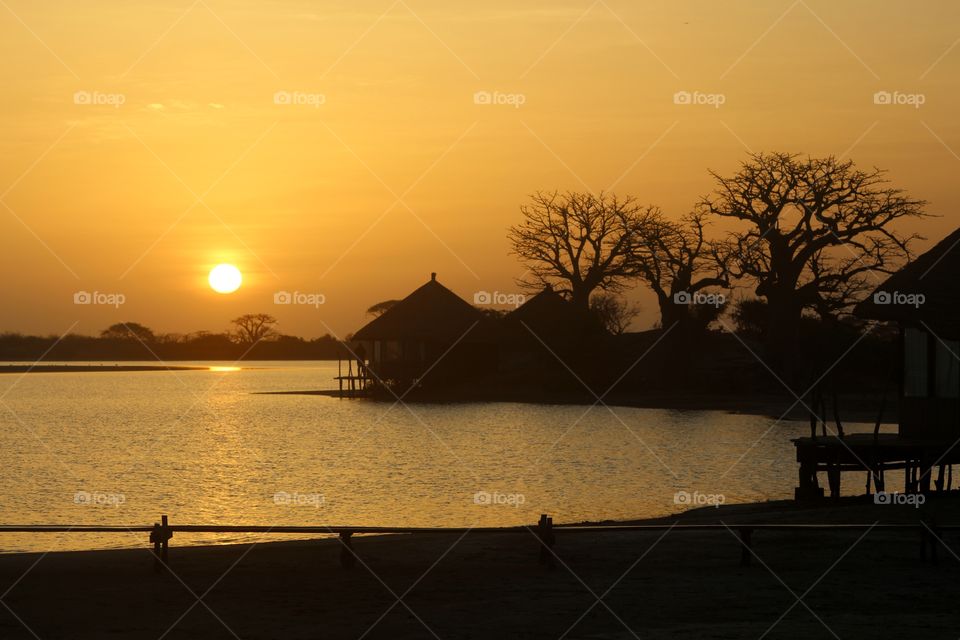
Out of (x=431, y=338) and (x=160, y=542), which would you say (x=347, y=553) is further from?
(x=431, y=338)

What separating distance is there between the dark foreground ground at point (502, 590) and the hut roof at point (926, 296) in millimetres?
6256

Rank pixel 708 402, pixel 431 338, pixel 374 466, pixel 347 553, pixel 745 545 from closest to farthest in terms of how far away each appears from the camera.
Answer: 1. pixel 745 545
2. pixel 347 553
3. pixel 374 466
4. pixel 708 402
5. pixel 431 338

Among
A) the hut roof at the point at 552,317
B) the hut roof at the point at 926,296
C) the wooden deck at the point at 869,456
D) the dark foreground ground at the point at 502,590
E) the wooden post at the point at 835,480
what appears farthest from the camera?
the hut roof at the point at 552,317

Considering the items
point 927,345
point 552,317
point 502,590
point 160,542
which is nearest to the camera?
point 502,590

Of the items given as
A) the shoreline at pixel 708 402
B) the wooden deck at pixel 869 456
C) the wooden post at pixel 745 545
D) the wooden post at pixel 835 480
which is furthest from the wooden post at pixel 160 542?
the shoreline at pixel 708 402

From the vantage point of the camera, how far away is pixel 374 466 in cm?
3644

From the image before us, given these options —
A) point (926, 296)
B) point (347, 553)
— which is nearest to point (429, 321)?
point (926, 296)

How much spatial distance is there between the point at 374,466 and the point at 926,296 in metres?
18.8

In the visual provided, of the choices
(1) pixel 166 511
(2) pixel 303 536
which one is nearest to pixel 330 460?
(1) pixel 166 511

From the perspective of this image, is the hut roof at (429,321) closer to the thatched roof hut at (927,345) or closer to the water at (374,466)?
the water at (374,466)

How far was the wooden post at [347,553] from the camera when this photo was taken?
598 inches

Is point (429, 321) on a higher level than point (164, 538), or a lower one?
higher

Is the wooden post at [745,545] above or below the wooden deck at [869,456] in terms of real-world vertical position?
below

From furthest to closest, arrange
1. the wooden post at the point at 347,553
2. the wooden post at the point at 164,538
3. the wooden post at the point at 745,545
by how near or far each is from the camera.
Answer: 1. the wooden post at the point at 347,553
2. the wooden post at the point at 745,545
3. the wooden post at the point at 164,538
